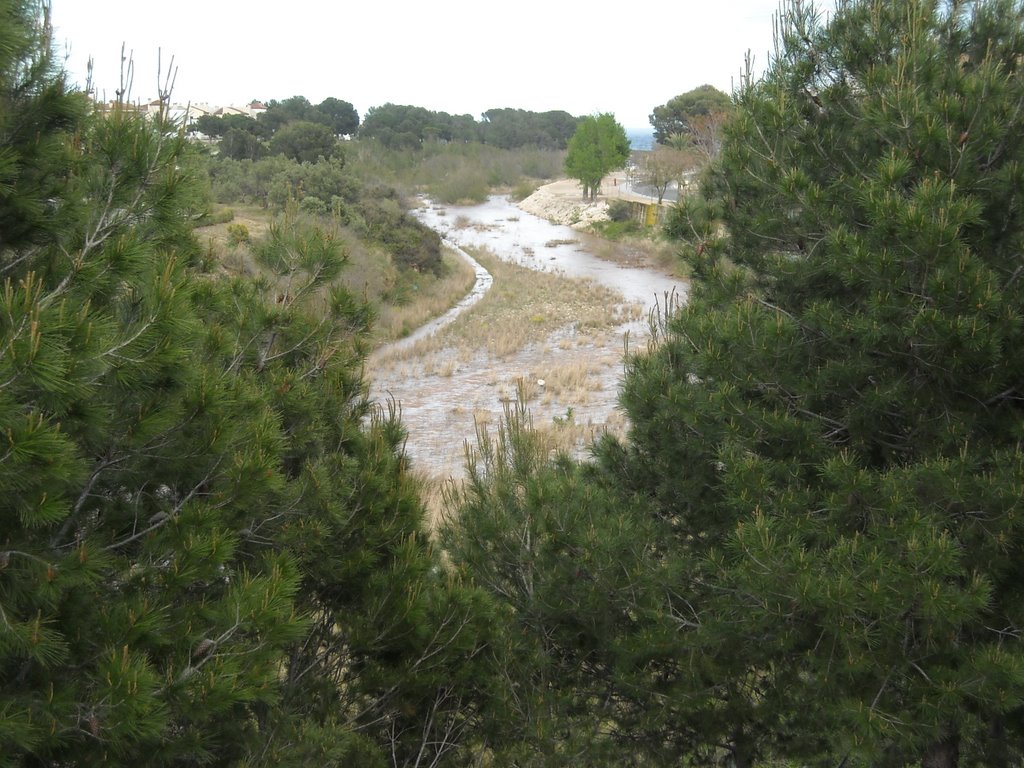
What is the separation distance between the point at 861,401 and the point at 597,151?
5741 cm

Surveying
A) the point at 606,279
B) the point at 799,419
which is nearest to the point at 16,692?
the point at 799,419

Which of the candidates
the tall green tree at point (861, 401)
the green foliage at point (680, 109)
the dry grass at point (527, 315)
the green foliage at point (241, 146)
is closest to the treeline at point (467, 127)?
the green foliage at point (680, 109)

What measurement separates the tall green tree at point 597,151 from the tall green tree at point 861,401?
55279 mm

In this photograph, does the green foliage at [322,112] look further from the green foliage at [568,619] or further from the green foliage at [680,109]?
the green foliage at [568,619]

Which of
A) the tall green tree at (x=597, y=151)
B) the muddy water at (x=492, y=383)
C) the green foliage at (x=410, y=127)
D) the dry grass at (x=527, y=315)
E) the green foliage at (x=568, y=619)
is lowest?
the muddy water at (x=492, y=383)

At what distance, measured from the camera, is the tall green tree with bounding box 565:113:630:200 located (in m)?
59.7

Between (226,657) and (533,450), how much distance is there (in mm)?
3100

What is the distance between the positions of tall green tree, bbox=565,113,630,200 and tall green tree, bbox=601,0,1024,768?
181 ft

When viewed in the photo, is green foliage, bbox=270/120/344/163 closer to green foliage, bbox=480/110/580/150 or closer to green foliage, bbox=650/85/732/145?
green foliage, bbox=650/85/732/145

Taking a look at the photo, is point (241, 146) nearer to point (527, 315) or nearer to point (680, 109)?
point (527, 315)

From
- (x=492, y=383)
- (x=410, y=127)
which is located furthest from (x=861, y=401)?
(x=410, y=127)

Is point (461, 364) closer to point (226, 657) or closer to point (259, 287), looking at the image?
point (259, 287)

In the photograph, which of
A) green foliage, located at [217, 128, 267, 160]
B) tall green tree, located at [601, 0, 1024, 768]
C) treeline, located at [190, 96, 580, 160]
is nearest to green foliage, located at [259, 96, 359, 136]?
treeline, located at [190, 96, 580, 160]

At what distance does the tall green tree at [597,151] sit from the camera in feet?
196
